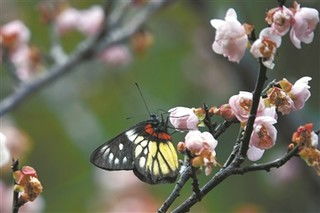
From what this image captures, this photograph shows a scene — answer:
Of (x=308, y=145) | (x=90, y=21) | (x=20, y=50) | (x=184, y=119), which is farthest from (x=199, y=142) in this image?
(x=90, y=21)

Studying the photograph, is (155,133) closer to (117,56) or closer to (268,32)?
(268,32)

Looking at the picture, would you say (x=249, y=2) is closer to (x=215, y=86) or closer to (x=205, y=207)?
(x=215, y=86)

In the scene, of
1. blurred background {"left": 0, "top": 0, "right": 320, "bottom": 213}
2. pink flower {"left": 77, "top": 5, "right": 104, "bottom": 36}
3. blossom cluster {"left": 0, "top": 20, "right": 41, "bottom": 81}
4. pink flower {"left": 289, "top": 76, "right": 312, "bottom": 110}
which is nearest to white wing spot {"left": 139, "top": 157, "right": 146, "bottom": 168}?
pink flower {"left": 289, "top": 76, "right": 312, "bottom": 110}

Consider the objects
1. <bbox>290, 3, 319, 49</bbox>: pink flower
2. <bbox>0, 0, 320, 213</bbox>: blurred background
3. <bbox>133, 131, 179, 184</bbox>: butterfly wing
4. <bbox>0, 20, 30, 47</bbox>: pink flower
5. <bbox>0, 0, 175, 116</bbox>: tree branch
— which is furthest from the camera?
<bbox>0, 0, 320, 213</bbox>: blurred background

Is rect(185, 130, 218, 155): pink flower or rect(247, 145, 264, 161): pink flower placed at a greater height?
rect(185, 130, 218, 155): pink flower

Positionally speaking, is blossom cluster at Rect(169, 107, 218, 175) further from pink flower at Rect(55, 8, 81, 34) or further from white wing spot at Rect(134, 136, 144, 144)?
pink flower at Rect(55, 8, 81, 34)

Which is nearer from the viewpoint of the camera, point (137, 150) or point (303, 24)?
point (303, 24)

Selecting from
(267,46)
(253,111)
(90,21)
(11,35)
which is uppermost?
(90,21)

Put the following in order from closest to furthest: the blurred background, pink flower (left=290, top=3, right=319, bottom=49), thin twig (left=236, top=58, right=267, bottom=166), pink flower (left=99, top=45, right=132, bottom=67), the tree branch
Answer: thin twig (left=236, top=58, right=267, bottom=166)
pink flower (left=290, top=3, right=319, bottom=49)
the tree branch
the blurred background
pink flower (left=99, top=45, right=132, bottom=67)
